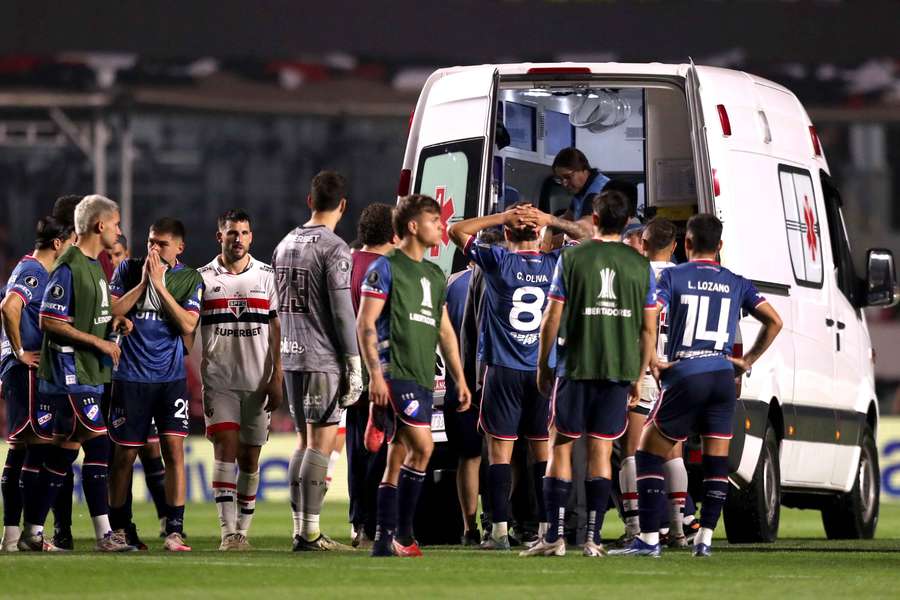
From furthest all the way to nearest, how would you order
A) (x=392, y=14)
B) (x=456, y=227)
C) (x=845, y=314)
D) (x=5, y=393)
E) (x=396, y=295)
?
(x=392, y=14)
(x=845, y=314)
(x=5, y=393)
(x=456, y=227)
(x=396, y=295)

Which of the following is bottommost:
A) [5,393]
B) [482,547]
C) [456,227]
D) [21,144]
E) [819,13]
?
[482,547]

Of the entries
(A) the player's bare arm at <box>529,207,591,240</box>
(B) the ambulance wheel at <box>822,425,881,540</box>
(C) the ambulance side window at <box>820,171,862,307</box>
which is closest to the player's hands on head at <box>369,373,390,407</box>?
(A) the player's bare arm at <box>529,207,591,240</box>

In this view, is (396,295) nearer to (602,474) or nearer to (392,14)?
(602,474)

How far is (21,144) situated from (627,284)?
1655 centimetres

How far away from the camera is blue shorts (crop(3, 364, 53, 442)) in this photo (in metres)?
10.5

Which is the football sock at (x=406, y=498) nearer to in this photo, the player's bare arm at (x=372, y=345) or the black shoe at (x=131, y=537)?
the player's bare arm at (x=372, y=345)

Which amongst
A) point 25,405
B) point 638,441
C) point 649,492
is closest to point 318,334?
point 25,405

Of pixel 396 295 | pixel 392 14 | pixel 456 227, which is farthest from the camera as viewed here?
pixel 392 14

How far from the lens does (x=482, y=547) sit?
1080 centimetres

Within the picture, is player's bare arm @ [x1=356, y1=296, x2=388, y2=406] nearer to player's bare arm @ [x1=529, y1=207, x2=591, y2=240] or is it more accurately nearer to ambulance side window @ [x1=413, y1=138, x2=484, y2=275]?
player's bare arm @ [x1=529, y1=207, x2=591, y2=240]

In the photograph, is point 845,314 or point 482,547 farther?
point 845,314

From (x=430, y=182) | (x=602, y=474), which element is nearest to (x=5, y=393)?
(x=430, y=182)

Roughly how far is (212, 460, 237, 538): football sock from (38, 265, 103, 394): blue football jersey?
884 millimetres

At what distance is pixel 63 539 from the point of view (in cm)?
1128
